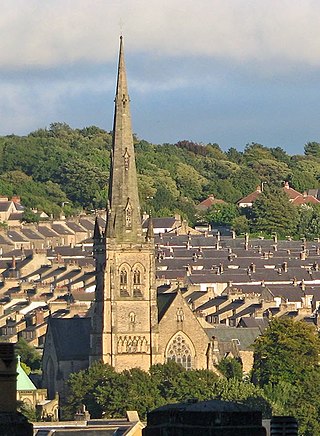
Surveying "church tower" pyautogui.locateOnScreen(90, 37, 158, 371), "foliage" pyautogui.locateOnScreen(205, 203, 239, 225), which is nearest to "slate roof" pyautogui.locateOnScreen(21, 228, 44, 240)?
"foliage" pyautogui.locateOnScreen(205, 203, 239, 225)

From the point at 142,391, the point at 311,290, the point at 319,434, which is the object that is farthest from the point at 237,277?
the point at 319,434

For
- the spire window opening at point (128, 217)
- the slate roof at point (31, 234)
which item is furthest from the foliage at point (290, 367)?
the slate roof at point (31, 234)

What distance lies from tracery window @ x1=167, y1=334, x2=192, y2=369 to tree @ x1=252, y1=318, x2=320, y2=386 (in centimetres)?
253

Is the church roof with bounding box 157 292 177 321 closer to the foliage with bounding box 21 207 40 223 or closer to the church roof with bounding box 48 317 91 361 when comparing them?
the church roof with bounding box 48 317 91 361

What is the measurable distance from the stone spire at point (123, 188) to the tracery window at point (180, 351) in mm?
4332

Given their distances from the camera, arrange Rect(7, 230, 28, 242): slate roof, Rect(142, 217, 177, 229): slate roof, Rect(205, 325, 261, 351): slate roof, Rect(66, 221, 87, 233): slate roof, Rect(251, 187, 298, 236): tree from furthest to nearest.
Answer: Rect(251, 187, 298, 236): tree
Rect(142, 217, 177, 229): slate roof
Rect(66, 221, 87, 233): slate roof
Rect(7, 230, 28, 242): slate roof
Rect(205, 325, 261, 351): slate roof

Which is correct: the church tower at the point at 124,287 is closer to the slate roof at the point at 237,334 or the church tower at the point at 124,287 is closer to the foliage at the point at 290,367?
the foliage at the point at 290,367

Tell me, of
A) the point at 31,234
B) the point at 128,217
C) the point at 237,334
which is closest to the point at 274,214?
the point at 31,234

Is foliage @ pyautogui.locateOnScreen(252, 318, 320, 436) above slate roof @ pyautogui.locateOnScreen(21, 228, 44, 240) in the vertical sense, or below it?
below

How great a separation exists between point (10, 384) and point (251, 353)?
8723 centimetres

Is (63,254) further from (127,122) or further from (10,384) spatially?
(10,384)

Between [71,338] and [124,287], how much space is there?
380 cm

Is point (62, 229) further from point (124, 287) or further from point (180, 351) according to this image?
point (124, 287)

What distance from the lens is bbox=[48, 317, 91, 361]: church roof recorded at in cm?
8956
